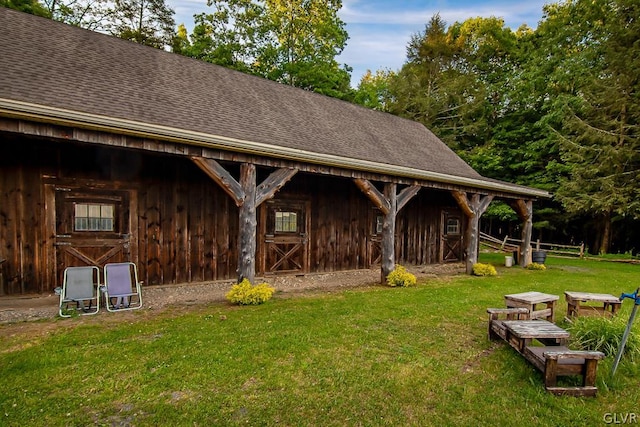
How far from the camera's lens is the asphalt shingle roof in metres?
5.41

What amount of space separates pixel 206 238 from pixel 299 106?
4875mm

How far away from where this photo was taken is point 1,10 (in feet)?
23.1

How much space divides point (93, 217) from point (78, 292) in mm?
1692

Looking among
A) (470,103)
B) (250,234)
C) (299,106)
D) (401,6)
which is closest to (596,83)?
(470,103)

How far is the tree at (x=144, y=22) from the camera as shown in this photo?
659 inches

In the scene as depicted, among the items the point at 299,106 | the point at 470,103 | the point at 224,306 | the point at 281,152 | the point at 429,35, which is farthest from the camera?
the point at 429,35

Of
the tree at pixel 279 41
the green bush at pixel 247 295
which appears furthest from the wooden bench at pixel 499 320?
the tree at pixel 279 41

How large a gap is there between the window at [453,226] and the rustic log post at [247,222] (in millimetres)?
8316

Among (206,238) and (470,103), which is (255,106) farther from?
(470,103)

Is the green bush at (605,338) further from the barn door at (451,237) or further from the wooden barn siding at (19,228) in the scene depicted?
the wooden barn siding at (19,228)

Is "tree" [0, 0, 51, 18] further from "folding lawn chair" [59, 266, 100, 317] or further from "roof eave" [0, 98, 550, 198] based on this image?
"folding lawn chair" [59, 266, 100, 317]

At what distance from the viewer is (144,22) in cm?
1755

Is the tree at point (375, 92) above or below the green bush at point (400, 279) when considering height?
above

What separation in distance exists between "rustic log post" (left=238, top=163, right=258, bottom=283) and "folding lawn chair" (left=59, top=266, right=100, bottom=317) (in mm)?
2312
